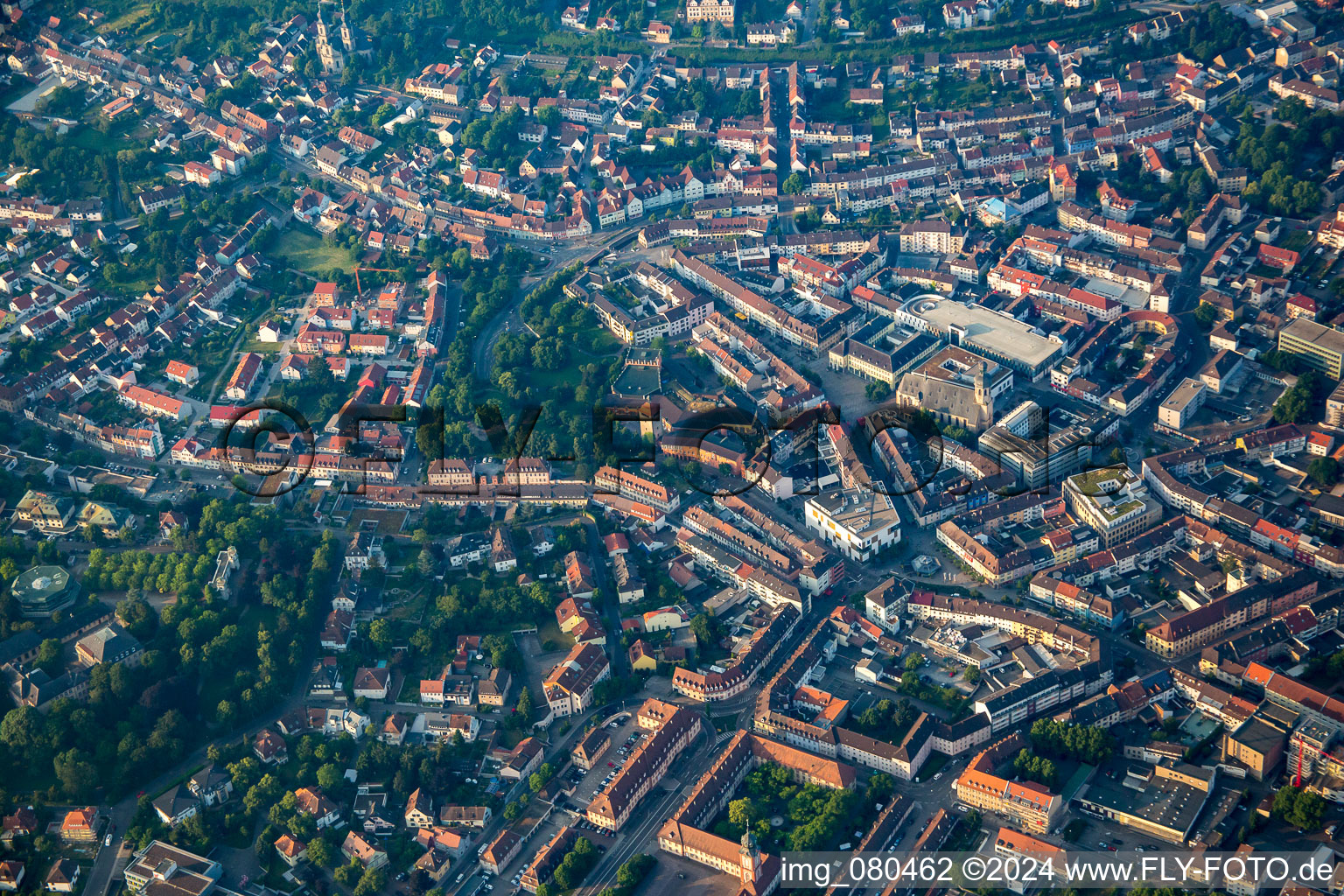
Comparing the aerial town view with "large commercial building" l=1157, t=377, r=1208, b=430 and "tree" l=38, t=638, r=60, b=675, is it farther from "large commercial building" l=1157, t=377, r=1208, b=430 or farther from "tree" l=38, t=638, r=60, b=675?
"tree" l=38, t=638, r=60, b=675

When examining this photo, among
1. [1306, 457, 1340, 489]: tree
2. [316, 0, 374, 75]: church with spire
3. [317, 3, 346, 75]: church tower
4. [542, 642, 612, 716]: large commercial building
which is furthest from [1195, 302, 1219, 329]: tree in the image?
[317, 3, 346, 75]: church tower

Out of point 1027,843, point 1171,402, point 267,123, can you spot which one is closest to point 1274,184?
point 1171,402

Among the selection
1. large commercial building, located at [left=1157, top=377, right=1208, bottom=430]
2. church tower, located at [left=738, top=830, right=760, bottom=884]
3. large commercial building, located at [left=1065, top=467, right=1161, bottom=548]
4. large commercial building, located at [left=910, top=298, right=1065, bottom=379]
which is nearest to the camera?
church tower, located at [left=738, top=830, right=760, bottom=884]

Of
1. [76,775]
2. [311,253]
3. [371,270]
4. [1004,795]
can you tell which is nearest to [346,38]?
[311,253]

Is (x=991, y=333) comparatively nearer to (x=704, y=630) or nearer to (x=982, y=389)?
(x=982, y=389)

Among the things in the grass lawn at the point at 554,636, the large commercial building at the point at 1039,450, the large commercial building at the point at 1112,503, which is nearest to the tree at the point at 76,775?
the grass lawn at the point at 554,636

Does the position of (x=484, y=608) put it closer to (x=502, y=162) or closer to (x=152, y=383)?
(x=152, y=383)
